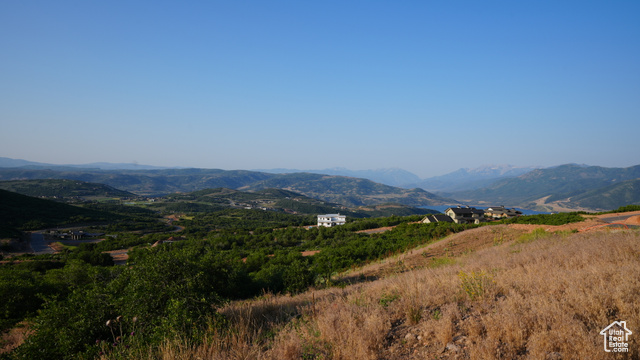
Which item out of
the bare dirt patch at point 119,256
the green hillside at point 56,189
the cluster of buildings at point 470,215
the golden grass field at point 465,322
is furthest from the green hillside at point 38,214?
the cluster of buildings at point 470,215

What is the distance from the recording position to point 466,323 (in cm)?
457

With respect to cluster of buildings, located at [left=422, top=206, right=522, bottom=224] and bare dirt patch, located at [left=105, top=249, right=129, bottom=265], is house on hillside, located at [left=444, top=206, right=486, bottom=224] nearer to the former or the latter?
cluster of buildings, located at [left=422, top=206, right=522, bottom=224]

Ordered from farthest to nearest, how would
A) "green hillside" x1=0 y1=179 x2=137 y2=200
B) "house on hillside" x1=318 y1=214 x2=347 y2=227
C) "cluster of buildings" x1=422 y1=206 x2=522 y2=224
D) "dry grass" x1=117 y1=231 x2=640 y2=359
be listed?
"green hillside" x1=0 y1=179 x2=137 y2=200
"house on hillside" x1=318 y1=214 x2=347 y2=227
"cluster of buildings" x1=422 y1=206 x2=522 y2=224
"dry grass" x1=117 y1=231 x2=640 y2=359

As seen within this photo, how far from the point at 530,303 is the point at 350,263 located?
1508 cm

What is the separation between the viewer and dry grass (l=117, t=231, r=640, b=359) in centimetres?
371

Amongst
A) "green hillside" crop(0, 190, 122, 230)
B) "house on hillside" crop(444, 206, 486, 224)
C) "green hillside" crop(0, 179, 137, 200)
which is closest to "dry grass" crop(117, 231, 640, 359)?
"house on hillside" crop(444, 206, 486, 224)

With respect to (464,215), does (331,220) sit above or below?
below

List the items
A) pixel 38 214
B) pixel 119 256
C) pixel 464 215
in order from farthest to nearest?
pixel 38 214 → pixel 464 215 → pixel 119 256

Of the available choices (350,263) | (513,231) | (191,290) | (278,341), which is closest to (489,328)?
(278,341)

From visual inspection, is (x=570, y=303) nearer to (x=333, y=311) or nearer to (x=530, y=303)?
(x=530, y=303)

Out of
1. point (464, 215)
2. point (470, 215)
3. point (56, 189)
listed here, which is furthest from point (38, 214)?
point (56, 189)

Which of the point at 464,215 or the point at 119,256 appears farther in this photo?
the point at 464,215

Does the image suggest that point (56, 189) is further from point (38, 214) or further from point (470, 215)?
point (470, 215)

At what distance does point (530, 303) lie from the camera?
4625mm
